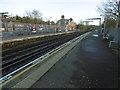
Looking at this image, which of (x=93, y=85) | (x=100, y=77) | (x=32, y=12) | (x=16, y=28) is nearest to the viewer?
(x=93, y=85)

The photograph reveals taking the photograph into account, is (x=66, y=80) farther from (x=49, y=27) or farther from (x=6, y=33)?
(x=49, y=27)

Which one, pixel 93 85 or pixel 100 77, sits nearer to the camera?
pixel 93 85

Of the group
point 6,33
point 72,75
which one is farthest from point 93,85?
point 6,33

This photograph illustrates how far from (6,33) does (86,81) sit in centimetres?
2241

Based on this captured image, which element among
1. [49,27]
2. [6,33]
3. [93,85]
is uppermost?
A: [49,27]

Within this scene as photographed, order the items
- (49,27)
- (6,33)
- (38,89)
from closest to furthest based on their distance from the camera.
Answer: (38,89)
(6,33)
(49,27)

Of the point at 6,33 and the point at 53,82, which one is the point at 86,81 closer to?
the point at 53,82

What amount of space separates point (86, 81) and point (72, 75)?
684 mm

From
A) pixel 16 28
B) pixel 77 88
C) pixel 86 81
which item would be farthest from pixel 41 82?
pixel 16 28

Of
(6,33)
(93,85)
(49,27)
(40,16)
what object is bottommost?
(93,85)

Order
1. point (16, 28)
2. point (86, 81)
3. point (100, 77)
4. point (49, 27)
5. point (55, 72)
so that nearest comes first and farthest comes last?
point (86, 81), point (100, 77), point (55, 72), point (16, 28), point (49, 27)

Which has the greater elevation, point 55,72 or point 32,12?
point 32,12

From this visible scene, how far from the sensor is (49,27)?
152 ft

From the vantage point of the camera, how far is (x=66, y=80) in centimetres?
402
